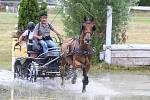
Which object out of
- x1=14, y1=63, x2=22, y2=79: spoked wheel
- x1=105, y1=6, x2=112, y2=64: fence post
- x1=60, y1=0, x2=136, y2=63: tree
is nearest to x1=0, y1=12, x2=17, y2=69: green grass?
x1=60, y1=0, x2=136, y2=63: tree

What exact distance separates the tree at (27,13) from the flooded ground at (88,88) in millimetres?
3345

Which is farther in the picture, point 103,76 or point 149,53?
point 149,53

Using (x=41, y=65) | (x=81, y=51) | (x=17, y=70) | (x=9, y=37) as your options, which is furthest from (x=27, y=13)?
(x=9, y=37)

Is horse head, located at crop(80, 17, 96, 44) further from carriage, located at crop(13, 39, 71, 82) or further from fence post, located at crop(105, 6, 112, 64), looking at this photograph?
fence post, located at crop(105, 6, 112, 64)

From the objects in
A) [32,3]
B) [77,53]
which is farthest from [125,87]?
[32,3]

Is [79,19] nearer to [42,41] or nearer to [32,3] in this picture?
[32,3]

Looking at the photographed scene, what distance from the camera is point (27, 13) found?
22125 mm

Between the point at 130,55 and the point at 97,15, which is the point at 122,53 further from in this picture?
the point at 97,15

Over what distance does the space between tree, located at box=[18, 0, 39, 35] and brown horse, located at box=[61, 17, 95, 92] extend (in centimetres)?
603

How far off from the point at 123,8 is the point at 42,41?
507 cm

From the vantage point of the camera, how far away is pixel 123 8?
68.5 ft

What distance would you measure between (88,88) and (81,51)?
1.16 meters

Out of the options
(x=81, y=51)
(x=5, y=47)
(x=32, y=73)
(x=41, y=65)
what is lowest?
(x=5, y=47)

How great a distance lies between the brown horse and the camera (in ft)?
47.9
